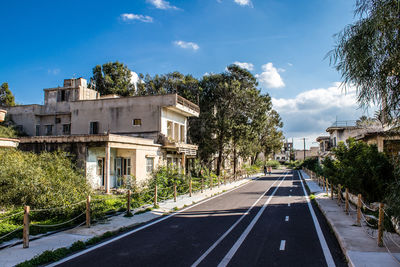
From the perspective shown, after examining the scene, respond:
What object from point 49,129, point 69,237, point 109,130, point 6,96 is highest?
point 6,96

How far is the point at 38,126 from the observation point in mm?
32219

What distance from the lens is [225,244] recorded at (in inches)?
360

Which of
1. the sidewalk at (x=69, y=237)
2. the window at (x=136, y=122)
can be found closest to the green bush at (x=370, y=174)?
the sidewalk at (x=69, y=237)

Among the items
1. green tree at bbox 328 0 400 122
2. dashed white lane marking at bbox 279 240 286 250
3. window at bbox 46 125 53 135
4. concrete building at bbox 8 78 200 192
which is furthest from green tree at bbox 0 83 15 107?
green tree at bbox 328 0 400 122

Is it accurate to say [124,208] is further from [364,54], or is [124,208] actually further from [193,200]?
[364,54]

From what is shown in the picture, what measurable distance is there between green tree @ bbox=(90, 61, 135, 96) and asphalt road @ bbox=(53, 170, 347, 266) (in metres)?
39.3

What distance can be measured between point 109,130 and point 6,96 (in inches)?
1207

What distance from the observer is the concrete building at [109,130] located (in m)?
20.1

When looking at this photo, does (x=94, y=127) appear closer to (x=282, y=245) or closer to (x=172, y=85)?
(x=172, y=85)

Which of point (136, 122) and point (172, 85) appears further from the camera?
point (172, 85)

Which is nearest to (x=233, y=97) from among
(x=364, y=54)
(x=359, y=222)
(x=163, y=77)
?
(x=163, y=77)

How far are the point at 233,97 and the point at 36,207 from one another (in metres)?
29.9

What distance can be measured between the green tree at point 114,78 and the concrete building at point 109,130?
14255mm

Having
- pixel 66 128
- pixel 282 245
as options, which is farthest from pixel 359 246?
pixel 66 128
